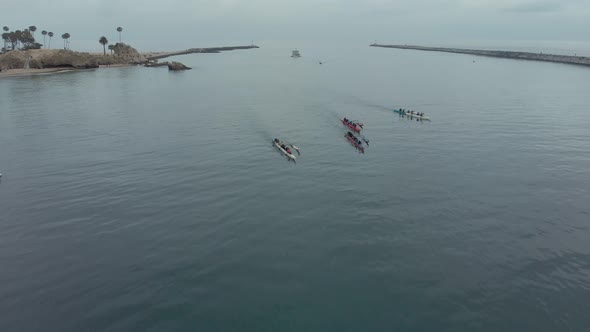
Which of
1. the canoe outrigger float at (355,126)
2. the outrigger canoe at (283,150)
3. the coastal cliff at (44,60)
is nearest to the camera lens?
the outrigger canoe at (283,150)

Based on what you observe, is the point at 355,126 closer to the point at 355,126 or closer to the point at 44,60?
the point at 355,126

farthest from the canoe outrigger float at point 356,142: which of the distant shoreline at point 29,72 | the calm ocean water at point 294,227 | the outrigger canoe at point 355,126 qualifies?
the distant shoreline at point 29,72

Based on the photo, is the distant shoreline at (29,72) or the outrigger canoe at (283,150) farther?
the distant shoreline at (29,72)

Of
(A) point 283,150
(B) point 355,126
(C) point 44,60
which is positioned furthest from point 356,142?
(C) point 44,60

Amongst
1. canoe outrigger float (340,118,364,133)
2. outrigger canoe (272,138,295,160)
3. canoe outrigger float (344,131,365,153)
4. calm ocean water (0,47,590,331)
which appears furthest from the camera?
canoe outrigger float (340,118,364,133)

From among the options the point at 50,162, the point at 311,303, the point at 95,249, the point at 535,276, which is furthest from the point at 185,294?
the point at 50,162

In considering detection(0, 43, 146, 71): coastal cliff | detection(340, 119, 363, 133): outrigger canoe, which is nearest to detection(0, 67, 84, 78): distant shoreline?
detection(0, 43, 146, 71): coastal cliff

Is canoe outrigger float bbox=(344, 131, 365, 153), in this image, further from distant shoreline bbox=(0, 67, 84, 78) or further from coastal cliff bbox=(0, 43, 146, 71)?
coastal cliff bbox=(0, 43, 146, 71)

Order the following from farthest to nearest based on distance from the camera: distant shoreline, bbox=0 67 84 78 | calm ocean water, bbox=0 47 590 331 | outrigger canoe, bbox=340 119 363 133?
distant shoreline, bbox=0 67 84 78 < outrigger canoe, bbox=340 119 363 133 < calm ocean water, bbox=0 47 590 331

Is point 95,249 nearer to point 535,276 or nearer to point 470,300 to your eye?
point 470,300

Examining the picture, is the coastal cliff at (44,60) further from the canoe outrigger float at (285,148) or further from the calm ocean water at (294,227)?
the canoe outrigger float at (285,148)
